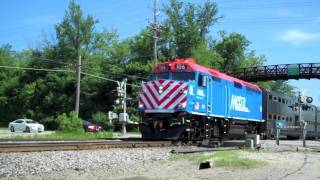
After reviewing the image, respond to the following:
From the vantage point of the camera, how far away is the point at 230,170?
546 inches

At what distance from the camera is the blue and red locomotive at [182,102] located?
22.5 m

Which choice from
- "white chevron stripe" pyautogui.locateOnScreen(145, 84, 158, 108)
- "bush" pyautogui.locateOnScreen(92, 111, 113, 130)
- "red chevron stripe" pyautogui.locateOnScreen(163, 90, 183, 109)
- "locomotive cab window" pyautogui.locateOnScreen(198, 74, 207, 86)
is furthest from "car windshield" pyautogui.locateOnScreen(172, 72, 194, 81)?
"bush" pyautogui.locateOnScreen(92, 111, 113, 130)

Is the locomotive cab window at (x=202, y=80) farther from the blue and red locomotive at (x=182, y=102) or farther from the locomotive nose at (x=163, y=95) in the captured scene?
the locomotive nose at (x=163, y=95)

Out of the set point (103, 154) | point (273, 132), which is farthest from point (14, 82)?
point (103, 154)

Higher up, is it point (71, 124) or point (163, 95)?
point (163, 95)

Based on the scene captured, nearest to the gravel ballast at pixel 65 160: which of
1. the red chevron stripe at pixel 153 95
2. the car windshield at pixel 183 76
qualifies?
the red chevron stripe at pixel 153 95

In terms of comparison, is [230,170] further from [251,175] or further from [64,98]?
[64,98]

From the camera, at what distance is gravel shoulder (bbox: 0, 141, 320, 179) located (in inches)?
467

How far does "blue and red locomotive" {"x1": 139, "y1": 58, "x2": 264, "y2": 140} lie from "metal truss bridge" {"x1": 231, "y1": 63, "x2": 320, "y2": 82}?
1713 inches

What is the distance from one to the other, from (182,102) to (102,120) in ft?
133

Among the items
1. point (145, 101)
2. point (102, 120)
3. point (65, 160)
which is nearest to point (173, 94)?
point (145, 101)

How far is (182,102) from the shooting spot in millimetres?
22391

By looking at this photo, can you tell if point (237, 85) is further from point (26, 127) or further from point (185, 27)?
point (185, 27)

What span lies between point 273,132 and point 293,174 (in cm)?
2871
